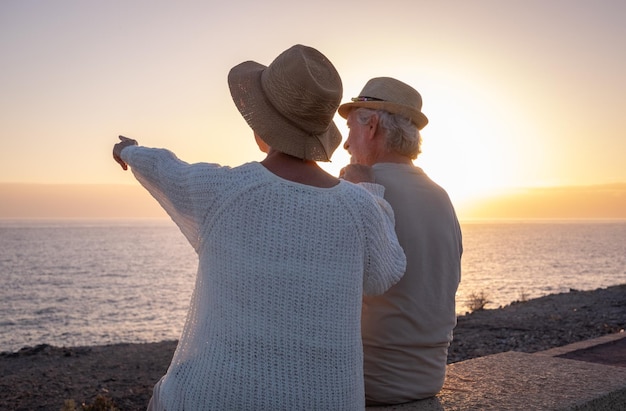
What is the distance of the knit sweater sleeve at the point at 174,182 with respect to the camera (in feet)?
6.90

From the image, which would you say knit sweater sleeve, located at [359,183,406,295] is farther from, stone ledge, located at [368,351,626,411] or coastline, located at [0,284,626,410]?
coastline, located at [0,284,626,410]

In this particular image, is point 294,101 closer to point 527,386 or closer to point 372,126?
point 372,126

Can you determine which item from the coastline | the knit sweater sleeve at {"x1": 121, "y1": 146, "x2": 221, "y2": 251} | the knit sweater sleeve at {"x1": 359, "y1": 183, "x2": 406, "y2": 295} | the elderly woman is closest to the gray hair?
the knit sweater sleeve at {"x1": 359, "y1": 183, "x2": 406, "y2": 295}

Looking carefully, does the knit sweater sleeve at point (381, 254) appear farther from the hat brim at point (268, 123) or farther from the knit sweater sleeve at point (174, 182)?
the knit sweater sleeve at point (174, 182)

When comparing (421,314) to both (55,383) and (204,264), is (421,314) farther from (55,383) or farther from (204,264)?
(55,383)

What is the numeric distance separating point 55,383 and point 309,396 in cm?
946

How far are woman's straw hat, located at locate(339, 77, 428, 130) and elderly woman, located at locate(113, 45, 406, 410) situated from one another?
825mm

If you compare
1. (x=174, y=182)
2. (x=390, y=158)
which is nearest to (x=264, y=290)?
(x=174, y=182)

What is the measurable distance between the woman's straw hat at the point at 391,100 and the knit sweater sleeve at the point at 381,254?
66 centimetres

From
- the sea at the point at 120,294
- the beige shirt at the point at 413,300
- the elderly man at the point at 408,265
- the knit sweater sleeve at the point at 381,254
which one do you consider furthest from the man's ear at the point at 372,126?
the sea at the point at 120,294

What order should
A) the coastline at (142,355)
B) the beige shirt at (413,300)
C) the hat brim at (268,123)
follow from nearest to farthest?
the hat brim at (268,123), the beige shirt at (413,300), the coastline at (142,355)

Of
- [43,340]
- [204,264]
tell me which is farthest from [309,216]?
[43,340]

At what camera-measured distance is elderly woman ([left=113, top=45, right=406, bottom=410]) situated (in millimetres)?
2043

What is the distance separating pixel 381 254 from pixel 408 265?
0.59 meters
